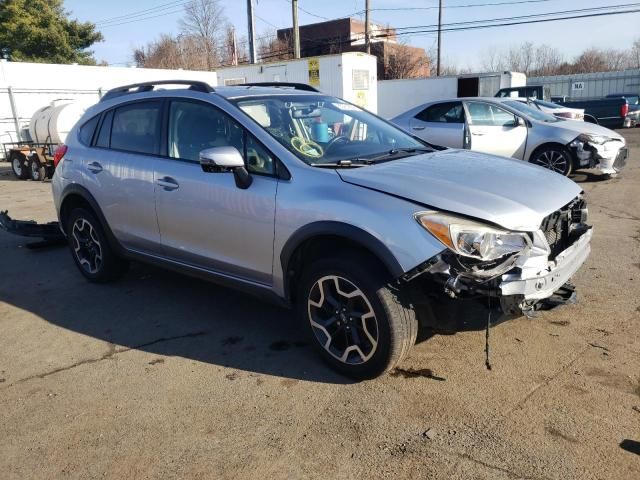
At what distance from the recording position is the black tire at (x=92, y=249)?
513 cm

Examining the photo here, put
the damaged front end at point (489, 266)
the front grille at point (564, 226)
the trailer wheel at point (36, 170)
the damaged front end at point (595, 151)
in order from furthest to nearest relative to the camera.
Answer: the trailer wheel at point (36, 170), the damaged front end at point (595, 151), the front grille at point (564, 226), the damaged front end at point (489, 266)

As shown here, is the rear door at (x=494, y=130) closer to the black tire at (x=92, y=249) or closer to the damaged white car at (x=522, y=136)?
the damaged white car at (x=522, y=136)

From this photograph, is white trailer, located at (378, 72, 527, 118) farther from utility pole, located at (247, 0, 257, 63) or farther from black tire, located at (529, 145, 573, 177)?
→ black tire, located at (529, 145, 573, 177)

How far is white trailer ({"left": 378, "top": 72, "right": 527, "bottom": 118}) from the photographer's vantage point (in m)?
23.5

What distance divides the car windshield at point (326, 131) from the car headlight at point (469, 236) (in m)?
0.84

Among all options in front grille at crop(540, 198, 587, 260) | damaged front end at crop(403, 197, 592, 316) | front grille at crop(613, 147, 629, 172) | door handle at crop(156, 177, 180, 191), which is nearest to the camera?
damaged front end at crop(403, 197, 592, 316)

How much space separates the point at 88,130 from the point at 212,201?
2162 mm

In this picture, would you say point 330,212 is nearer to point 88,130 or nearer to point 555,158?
point 88,130

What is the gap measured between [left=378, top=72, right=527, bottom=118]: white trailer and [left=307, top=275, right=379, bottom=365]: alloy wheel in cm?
2222

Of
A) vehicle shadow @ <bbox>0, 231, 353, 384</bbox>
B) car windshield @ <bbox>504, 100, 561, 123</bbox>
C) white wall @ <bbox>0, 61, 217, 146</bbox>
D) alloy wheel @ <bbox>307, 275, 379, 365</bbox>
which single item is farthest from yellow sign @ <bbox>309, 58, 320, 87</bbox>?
alloy wheel @ <bbox>307, 275, 379, 365</bbox>

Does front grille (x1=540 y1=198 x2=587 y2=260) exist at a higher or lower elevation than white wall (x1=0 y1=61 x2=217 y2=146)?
lower

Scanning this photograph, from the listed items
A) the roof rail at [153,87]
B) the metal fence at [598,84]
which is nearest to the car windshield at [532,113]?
the roof rail at [153,87]

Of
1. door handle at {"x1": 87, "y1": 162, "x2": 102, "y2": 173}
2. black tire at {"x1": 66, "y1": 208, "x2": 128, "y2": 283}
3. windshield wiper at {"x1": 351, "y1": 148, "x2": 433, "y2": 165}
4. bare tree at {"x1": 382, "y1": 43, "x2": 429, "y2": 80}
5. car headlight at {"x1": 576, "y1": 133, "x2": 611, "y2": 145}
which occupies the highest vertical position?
bare tree at {"x1": 382, "y1": 43, "x2": 429, "y2": 80}

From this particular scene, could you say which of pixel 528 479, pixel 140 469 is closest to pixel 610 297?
pixel 528 479
